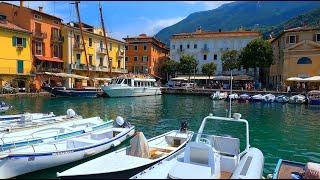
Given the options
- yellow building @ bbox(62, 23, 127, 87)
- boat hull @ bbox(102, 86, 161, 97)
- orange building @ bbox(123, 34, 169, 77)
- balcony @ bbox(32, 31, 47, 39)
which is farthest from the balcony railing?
orange building @ bbox(123, 34, 169, 77)

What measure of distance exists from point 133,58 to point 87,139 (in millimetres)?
69434

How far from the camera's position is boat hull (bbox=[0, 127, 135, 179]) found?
457 inches

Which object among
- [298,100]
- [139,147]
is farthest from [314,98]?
[139,147]

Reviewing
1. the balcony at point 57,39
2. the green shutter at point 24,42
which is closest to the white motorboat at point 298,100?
the balcony at point 57,39

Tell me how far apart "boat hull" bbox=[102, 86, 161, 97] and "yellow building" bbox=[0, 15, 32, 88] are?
13.2 m

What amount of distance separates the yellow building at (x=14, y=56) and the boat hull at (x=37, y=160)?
39732 millimetres

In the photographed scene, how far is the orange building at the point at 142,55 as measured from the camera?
81.9 m

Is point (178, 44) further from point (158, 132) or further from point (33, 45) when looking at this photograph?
point (158, 132)

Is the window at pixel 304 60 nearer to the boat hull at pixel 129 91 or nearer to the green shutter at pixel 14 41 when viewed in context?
the boat hull at pixel 129 91

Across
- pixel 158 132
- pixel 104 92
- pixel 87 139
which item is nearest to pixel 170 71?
pixel 104 92

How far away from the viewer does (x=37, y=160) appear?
12.3 metres

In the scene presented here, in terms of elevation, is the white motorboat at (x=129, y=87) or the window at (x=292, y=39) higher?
the window at (x=292, y=39)

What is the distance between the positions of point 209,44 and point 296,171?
70501mm

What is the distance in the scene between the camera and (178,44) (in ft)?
271
